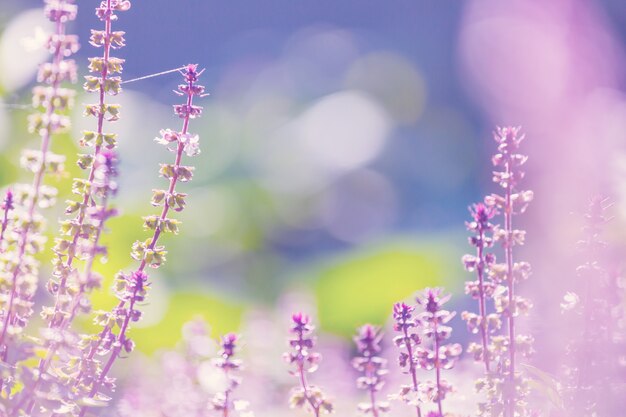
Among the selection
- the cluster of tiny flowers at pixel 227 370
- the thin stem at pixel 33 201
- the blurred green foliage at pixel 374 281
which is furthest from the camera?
the blurred green foliage at pixel 374 281

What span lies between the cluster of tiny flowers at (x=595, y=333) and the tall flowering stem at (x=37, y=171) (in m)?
0.97

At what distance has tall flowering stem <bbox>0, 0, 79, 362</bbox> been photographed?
1381 millimetres

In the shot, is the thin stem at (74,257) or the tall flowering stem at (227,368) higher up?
the thin stem at (74,257)

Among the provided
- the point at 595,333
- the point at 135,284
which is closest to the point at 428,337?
the point at 595,333

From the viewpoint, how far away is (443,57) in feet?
26.8

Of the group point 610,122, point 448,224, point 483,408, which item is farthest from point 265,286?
point 483,408

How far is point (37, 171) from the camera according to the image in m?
1.38

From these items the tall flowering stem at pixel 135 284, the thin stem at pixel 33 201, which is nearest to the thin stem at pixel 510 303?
the tall flowering stem at pixel 135 284

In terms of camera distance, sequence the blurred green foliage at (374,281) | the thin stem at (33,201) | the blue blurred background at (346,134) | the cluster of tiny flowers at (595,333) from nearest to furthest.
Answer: the thin stem at (33,201) < the cluster of tiny flowers at (595,333) < the blue blurred background at (346,134) < the blurred green foliage at (374,281)

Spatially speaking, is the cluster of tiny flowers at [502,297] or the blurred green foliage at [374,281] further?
the blurred green foliage at [374,281]

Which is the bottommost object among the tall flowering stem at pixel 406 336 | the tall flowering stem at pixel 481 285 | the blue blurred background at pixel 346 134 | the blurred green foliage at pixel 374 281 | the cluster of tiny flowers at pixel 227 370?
the cluster of tiny flowers at pixel 227 370

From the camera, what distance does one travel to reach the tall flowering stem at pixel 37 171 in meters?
1.38

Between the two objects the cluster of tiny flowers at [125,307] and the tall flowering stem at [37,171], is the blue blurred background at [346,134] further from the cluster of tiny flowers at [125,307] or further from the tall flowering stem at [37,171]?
the tall flowering stem at [37,171]

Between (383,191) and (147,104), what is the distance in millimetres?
2046
